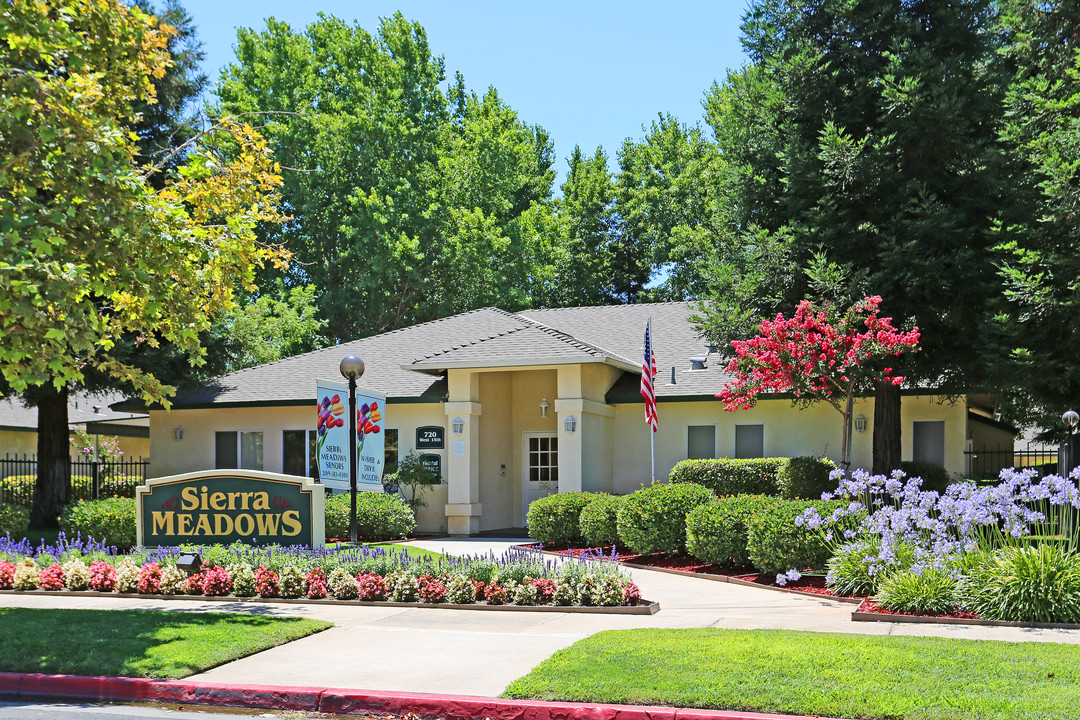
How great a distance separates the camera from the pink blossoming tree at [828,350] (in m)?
16.1

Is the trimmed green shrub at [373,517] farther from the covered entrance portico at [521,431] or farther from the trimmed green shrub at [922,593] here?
the trimmed green shrub at [922,593]

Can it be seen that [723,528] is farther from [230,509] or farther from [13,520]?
[13,520]

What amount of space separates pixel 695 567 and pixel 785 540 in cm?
266

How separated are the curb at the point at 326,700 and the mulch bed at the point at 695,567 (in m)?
5.96

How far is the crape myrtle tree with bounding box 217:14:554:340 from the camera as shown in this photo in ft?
135

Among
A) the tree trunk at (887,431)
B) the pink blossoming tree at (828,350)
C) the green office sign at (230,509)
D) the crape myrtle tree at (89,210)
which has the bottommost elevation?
the green office sign at (230,509)

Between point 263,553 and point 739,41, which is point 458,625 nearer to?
point 263,553

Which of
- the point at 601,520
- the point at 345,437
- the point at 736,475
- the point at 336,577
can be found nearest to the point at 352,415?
the point at 345,437

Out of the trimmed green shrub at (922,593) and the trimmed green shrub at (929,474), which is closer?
the trimmed green shrub at (922,593)

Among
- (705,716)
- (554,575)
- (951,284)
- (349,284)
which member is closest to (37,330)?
(554,575)

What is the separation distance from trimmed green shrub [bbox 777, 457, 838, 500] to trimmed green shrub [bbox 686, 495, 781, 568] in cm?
363

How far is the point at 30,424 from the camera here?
32656mm

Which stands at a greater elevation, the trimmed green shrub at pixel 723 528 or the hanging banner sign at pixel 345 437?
the hanging banner sign at pixel 345 437

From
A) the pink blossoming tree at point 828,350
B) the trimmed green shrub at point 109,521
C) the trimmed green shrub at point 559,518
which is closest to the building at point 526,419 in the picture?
the trimmed green shrub at point 559,518
